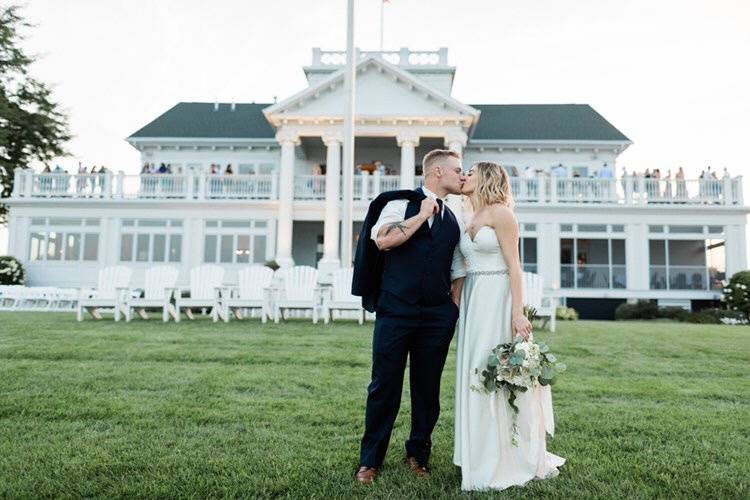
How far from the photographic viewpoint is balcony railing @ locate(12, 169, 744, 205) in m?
24.2

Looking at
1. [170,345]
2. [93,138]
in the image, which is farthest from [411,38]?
[170,345]

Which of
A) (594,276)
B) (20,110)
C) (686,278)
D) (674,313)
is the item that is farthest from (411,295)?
(20,110)

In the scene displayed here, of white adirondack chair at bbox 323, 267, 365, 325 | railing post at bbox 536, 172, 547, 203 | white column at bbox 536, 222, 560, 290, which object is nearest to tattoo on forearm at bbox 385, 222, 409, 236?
white adirondack chair at bbox 323, 267, 365, 325

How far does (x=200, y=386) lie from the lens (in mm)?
5887

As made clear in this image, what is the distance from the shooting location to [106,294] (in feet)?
46.9

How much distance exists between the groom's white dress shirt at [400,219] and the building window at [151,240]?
2267 cm

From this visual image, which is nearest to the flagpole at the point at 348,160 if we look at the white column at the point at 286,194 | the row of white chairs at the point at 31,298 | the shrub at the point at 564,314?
the shrub at the point at 564,314

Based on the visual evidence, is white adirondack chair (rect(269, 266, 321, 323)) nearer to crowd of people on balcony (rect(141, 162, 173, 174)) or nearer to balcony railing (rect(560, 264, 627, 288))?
crowd of people on balcony (rect(141, 162, 173, 174))

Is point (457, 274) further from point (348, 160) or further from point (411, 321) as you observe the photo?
point (348, 160)

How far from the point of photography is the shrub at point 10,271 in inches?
912

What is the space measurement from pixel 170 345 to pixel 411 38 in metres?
26.5

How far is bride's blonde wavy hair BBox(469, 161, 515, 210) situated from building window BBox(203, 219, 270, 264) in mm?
21640

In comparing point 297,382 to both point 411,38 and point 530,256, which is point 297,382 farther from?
point 411,38

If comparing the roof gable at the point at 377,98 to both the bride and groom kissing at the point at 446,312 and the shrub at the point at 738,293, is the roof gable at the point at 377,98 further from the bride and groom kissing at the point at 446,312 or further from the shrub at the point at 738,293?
the bride and groom kissing at the point at 446,312
